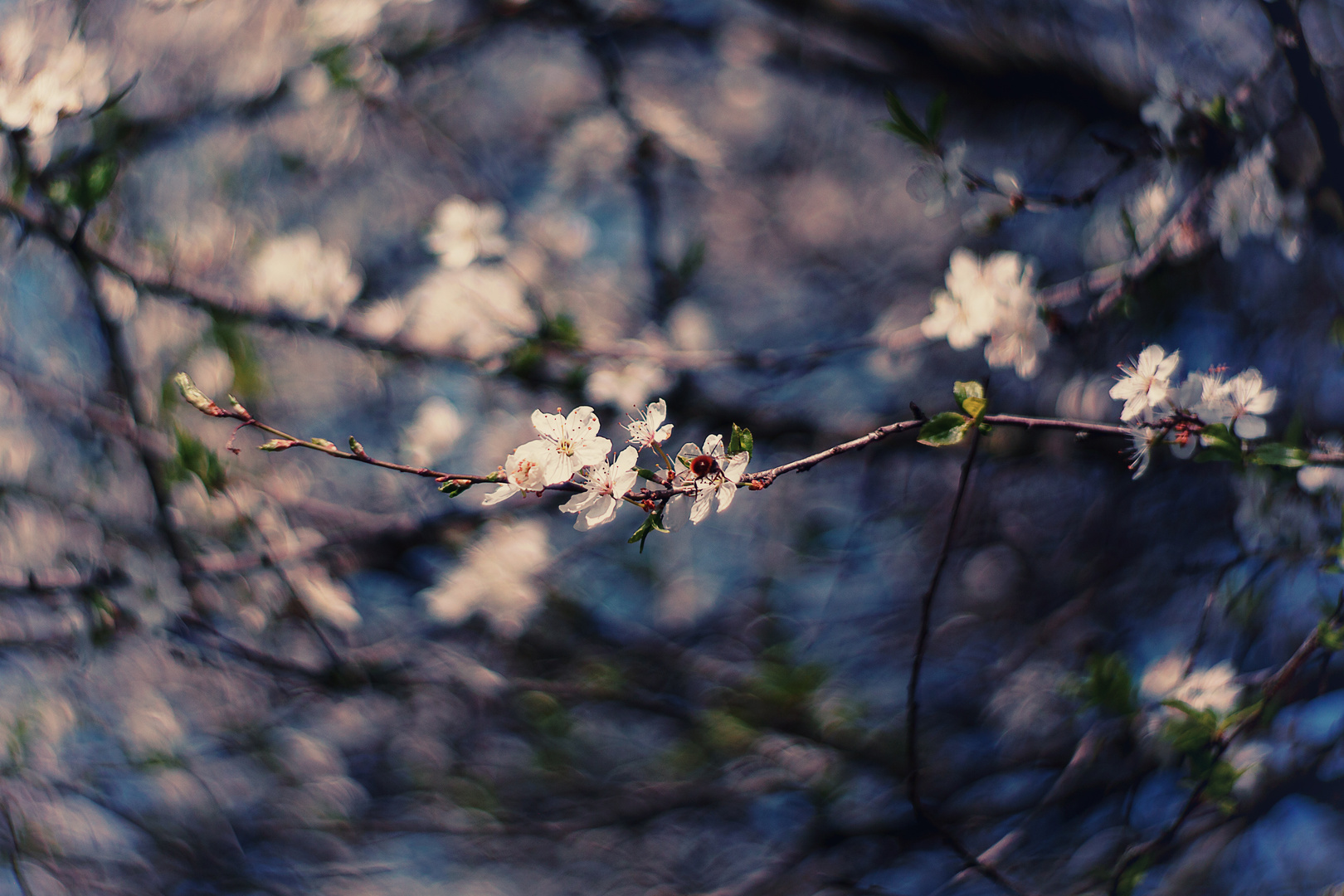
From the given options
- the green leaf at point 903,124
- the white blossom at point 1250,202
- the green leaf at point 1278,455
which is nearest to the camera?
the green leaf at point 1278,455

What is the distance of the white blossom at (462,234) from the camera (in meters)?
1.33

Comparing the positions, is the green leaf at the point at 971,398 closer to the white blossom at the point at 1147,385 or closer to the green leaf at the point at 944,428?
the green leaf at the point at 944,428

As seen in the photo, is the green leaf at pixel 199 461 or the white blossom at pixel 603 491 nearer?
the white blossom at pixel 603 491

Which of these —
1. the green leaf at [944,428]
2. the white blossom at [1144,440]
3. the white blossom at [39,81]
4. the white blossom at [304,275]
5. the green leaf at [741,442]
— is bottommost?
the white blossom at [304,275]

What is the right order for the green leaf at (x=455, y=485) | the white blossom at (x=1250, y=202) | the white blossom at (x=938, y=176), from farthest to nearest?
the white blossom at (x=1250, y=202)
the white blossom at (x=938, y=176)
the green leaf at (x=455, y=485)

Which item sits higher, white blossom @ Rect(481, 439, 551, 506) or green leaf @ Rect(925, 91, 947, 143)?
green leaf @ Rect(925, 91, 947, 143)

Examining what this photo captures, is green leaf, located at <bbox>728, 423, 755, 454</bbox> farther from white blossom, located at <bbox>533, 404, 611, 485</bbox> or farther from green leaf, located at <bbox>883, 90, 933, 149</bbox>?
green leaf, located at <bbox>883, 90, 933, 149</bbox>

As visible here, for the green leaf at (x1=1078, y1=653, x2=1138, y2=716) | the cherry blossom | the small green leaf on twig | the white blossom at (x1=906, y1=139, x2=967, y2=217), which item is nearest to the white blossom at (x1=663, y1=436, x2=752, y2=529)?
the small green leaf on twig

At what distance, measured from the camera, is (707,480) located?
0.46 meters

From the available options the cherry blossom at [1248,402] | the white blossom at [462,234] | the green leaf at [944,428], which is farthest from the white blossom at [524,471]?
the white blossom at [462,234]

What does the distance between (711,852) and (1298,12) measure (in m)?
1.84

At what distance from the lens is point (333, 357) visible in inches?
53.9

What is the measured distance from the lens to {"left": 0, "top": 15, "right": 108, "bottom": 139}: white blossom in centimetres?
96

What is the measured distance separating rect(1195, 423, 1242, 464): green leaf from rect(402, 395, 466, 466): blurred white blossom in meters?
1.22
